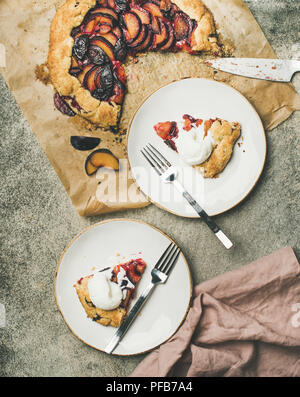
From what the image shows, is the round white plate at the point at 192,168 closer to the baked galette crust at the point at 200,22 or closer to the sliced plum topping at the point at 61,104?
the baked galette crust at the point at 200,22

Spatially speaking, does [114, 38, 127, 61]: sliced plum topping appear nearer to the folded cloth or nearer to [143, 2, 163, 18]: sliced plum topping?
[143, 2, 163, 18]: sliced plum topping

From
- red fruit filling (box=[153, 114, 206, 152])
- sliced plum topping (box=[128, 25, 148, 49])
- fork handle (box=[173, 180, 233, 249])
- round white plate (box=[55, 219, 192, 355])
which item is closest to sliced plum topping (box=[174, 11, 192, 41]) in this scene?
sliced plum topping (box=[128, 25, 148, 49])

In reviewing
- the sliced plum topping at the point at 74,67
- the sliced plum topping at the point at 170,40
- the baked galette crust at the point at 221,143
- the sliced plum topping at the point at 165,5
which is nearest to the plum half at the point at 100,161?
the sliced plum topping at the point at 74,67

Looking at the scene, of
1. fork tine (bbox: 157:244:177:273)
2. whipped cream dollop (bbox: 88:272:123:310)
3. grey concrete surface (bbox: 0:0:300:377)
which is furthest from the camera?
grey concrete surface (bbox: 0:0:300:377)

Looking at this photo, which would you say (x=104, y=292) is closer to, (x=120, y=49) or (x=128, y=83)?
(x=128, y=83)

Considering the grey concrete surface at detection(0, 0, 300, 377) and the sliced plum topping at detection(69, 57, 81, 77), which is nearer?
the sliced plum topping at detection(69, 57, 81, 77)

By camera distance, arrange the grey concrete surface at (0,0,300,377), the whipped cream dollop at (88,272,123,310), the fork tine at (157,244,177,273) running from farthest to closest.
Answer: the grey concrete surface at (0,0,300,377), the fork tine at (157,244,177,273), the whipped cream dollop at (88,272,123,310)

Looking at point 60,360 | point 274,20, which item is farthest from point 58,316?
point 274,20
